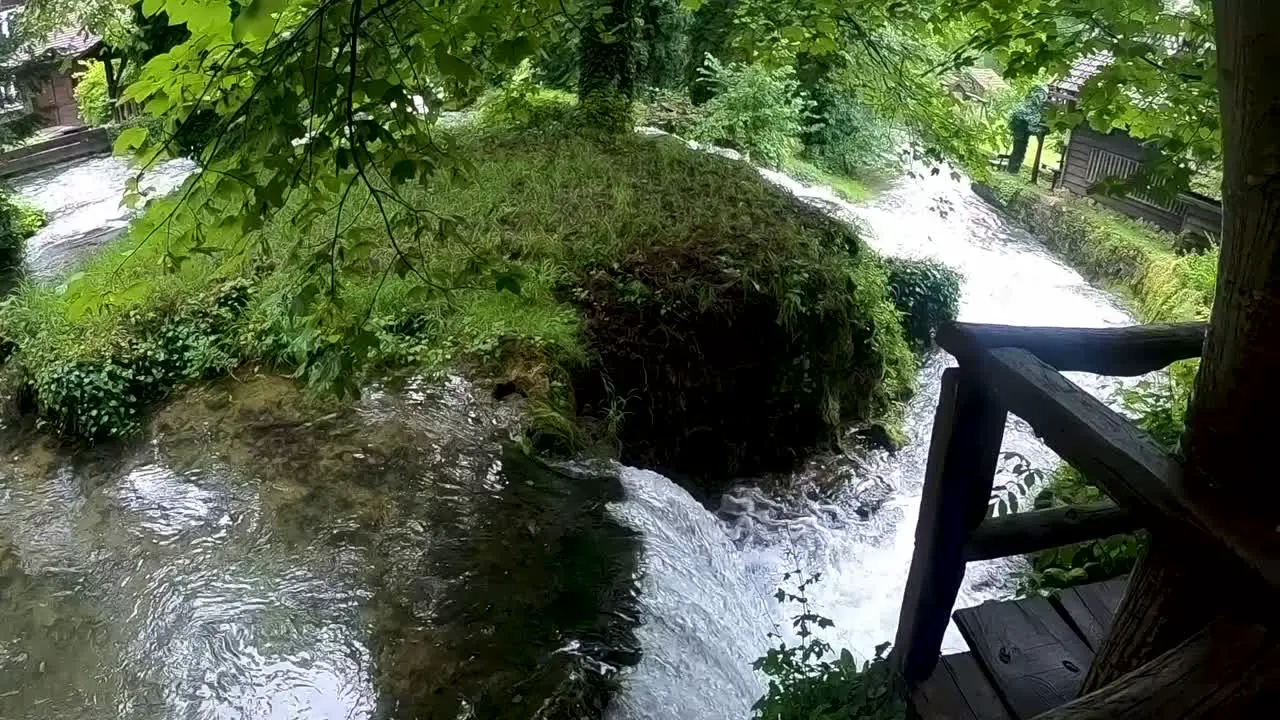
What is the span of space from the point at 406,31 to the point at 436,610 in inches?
100

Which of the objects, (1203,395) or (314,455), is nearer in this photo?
(1203,395)

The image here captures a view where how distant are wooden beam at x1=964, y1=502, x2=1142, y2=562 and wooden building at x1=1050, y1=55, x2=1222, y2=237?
1192cm

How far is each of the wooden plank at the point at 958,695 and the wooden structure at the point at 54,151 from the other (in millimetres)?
13646

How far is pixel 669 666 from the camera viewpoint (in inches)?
141

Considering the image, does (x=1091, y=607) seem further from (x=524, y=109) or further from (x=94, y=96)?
(x=94, y=96)

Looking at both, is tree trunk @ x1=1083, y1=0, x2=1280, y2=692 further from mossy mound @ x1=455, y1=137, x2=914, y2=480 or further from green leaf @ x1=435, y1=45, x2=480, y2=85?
mossy mound @ x1=455, y1=137, x2=914, y2=480

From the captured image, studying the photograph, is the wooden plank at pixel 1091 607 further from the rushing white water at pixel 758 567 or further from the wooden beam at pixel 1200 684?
the wooden beam at pixel 1200 684

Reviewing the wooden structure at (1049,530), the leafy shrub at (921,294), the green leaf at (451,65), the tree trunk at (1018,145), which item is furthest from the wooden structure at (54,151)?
the tree trunk at (1018,145)

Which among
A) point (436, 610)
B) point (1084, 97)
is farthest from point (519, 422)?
point (1084, 97)

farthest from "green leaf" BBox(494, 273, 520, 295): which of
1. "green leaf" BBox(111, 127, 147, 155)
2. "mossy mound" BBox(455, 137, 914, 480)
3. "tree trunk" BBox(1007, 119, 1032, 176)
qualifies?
"tree trunk" BBox(1007, 119, 1032, 176)

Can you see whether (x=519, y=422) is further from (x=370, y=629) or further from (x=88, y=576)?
(x=88, y=576)

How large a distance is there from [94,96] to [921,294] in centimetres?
1500

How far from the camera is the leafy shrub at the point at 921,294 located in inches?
322

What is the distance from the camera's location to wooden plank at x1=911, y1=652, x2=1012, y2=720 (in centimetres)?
250
